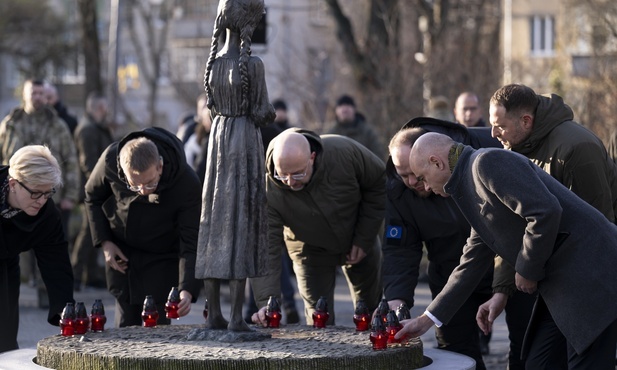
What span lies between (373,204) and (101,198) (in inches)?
80.2

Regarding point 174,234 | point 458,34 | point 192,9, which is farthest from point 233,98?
point 192,9

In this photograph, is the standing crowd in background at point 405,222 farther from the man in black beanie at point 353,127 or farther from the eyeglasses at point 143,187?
the man in black beanie at point 353,127

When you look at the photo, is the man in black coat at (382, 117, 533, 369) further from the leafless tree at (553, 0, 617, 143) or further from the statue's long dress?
the leafless tree at (553, 0, 617, 143)

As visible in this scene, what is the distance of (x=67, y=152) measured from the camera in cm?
1633

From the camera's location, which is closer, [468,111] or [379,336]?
[379,336]

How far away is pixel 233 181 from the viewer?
870cm

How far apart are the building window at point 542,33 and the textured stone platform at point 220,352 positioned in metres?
59.3

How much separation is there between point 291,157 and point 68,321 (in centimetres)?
192

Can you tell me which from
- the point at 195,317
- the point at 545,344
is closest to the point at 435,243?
the point at 545,344

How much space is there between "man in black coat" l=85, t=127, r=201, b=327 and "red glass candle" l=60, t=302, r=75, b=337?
87 cm

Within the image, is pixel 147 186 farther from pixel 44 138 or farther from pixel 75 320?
pixel 44 138

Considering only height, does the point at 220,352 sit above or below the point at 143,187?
below

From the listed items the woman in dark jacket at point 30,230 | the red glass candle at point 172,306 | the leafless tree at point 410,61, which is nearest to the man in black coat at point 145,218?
the red glass candle at point 172,306

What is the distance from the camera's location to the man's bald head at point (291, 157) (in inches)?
385
